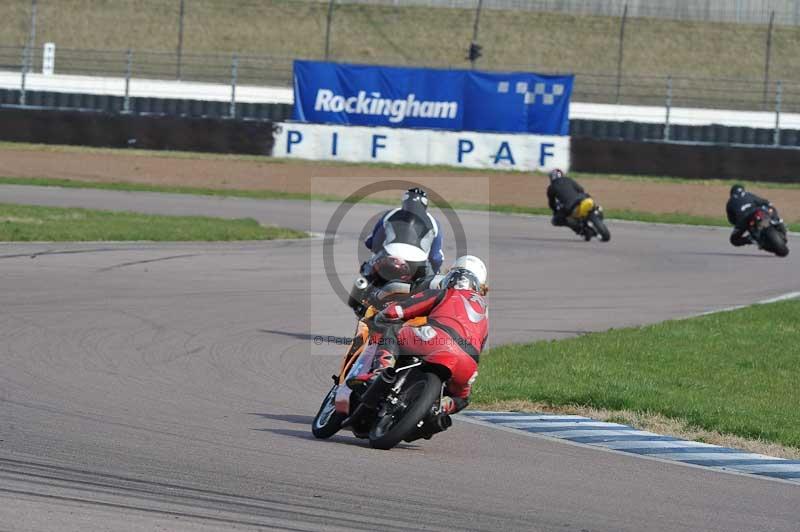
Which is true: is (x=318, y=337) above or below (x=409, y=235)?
below

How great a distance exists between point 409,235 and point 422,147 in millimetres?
24704

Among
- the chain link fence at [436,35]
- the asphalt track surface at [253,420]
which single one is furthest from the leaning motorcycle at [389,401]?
the chain link fence at [436,35]

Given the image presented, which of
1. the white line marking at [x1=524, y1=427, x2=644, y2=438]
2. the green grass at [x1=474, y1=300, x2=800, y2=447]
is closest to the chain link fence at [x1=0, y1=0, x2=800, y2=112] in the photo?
the green grass at [x1=474, y1=300, x2=800, y2=447]

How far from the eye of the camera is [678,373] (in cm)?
1210

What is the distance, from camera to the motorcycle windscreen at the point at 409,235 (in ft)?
33.6

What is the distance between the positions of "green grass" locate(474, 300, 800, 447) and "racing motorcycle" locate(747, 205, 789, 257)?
8.35m

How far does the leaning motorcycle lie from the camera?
795 cm

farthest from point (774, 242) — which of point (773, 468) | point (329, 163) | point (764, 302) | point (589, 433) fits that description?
point (773, 468)

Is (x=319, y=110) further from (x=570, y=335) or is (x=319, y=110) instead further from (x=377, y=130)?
(x=570, y=335)

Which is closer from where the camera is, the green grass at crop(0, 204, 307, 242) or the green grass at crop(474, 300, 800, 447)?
the green grass at crop(474, 300, 800, 447)

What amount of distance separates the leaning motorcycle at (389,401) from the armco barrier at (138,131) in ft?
88.3

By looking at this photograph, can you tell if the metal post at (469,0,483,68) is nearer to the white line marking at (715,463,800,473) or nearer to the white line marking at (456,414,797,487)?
the white line marking at (456,414,797,487)

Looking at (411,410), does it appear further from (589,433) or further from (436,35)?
(436,35)

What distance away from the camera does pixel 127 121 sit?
35.2 metres
